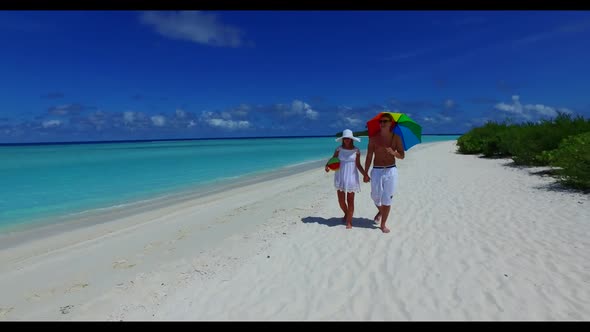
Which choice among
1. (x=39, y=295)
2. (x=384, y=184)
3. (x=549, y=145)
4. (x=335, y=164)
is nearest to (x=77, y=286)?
(x=39, y=295)

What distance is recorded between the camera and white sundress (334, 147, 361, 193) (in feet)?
19.1

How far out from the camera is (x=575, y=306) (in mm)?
3184

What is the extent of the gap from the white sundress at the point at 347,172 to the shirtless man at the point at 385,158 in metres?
0.29

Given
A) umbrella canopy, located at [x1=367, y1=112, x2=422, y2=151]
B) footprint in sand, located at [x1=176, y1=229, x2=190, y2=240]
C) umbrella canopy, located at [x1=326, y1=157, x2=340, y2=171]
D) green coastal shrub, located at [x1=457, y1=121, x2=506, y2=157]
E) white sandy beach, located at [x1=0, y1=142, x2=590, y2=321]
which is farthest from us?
green coastal shrub, located at [x1=457, y1=121, x2=506, y2=157]

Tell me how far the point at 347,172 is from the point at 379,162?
632 millimetres

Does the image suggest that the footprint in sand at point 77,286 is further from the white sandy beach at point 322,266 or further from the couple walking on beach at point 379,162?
the couple walking on beach at point 379,162

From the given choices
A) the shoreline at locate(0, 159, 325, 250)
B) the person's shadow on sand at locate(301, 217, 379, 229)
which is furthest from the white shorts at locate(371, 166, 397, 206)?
the shoreline at locate(0, 159, 325, 250)

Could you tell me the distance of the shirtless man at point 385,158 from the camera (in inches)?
213

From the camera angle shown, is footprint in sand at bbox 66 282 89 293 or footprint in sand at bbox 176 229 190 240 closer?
footprint in sand at bbox 66 282 89 293

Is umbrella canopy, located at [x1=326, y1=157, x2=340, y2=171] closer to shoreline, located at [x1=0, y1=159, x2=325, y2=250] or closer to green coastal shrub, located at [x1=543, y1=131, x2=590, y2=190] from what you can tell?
green coastal shrub, located at [x1=543, y1=131, x2=590, y2=190]

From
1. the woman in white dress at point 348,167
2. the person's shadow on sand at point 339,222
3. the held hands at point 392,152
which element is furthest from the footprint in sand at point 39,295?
the held hands at point 392,152

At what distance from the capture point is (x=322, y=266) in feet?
14.7

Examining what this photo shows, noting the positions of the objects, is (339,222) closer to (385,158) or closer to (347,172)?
(347,172)
